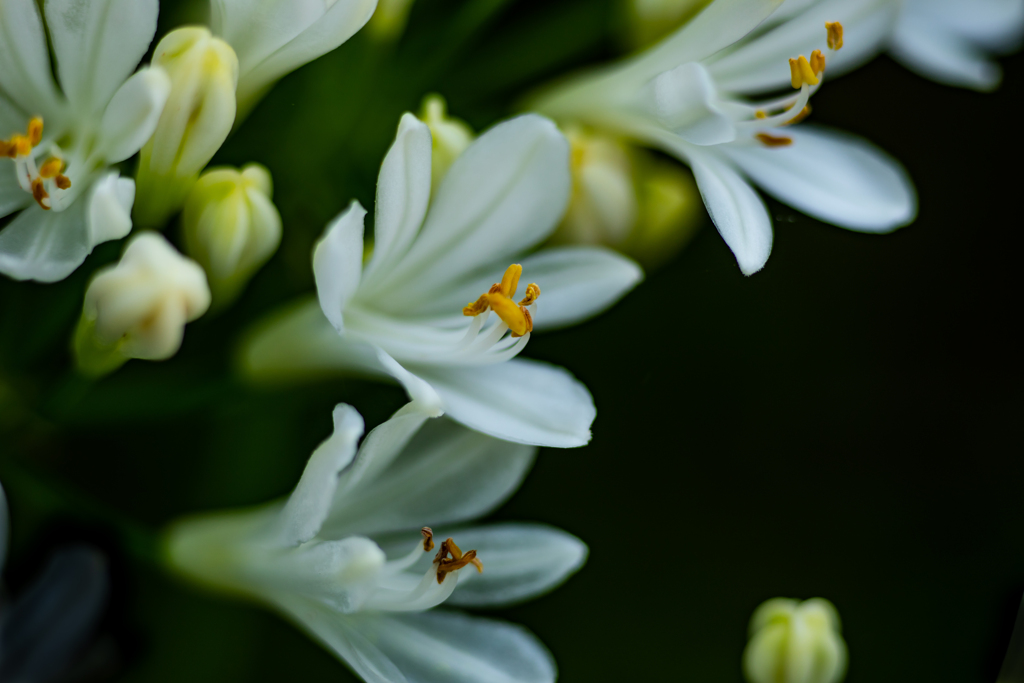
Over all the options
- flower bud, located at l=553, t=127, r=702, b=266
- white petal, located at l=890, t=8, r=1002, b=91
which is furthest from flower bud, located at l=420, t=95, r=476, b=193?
white petal, located at l=890, t=8, r=1002, b=91

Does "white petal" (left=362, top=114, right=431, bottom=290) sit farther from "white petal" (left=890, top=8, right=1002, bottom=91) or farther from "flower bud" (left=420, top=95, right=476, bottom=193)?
"white petal" (left=890, top=8, right=1002, bottom=91)

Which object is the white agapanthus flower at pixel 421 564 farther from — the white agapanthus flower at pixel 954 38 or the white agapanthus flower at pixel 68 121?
the white agapanthus flower at pixel 954 38

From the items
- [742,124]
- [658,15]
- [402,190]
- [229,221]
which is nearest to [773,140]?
[742,124]

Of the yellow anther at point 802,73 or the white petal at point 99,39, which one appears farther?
the yellow anther at point 802,73

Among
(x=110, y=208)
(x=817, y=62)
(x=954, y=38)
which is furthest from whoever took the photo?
(x=954, y=38)

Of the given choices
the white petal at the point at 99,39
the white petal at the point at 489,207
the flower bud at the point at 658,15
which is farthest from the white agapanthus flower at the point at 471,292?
the flower bud at the point at 658,15

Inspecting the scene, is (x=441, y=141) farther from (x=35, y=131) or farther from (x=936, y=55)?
(x=936, y=55)
